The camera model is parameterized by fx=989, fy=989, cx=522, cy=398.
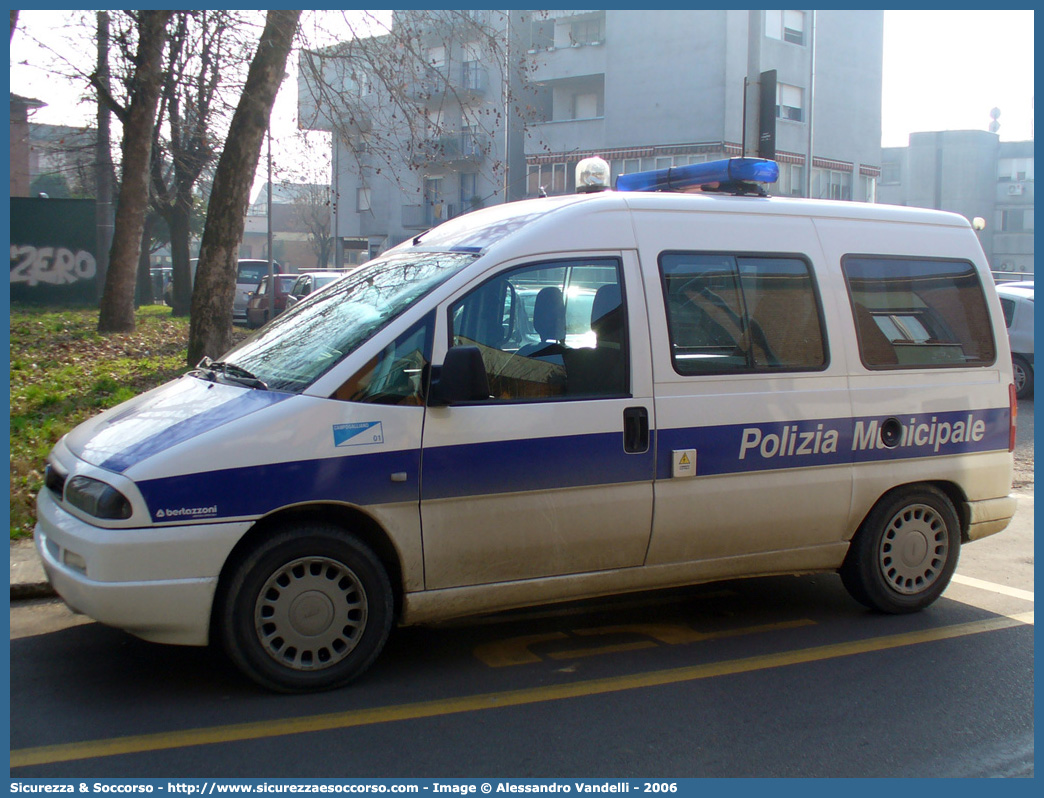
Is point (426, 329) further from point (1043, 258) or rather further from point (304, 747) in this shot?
point (1043, 258)

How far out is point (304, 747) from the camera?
12.7ft

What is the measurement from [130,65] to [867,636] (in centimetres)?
1631

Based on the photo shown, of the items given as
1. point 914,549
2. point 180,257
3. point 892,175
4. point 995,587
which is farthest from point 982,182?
point 914,549

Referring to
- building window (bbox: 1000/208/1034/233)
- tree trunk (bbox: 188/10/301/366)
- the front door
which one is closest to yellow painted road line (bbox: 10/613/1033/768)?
the front door

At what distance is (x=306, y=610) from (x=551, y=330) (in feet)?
5.80

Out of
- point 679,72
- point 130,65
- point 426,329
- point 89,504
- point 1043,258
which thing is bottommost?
point 89,504

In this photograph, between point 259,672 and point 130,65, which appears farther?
point 130,65

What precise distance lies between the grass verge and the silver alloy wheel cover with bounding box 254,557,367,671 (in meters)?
3.41

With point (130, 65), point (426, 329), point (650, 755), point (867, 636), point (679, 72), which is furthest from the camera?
point (679, 72)

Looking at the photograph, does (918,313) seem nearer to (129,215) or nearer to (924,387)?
(924,387)

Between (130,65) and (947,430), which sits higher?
(130,65)

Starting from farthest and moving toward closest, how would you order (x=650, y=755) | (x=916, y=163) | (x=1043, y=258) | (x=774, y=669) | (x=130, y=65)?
(x=916, y=163) → (x=130, y=65) → (x=1043, y=258) → (x=774, y=669) → (x=650, y=755)

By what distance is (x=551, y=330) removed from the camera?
491 cm

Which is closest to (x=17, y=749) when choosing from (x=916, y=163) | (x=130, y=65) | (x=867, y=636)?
(x=867, y=636)
